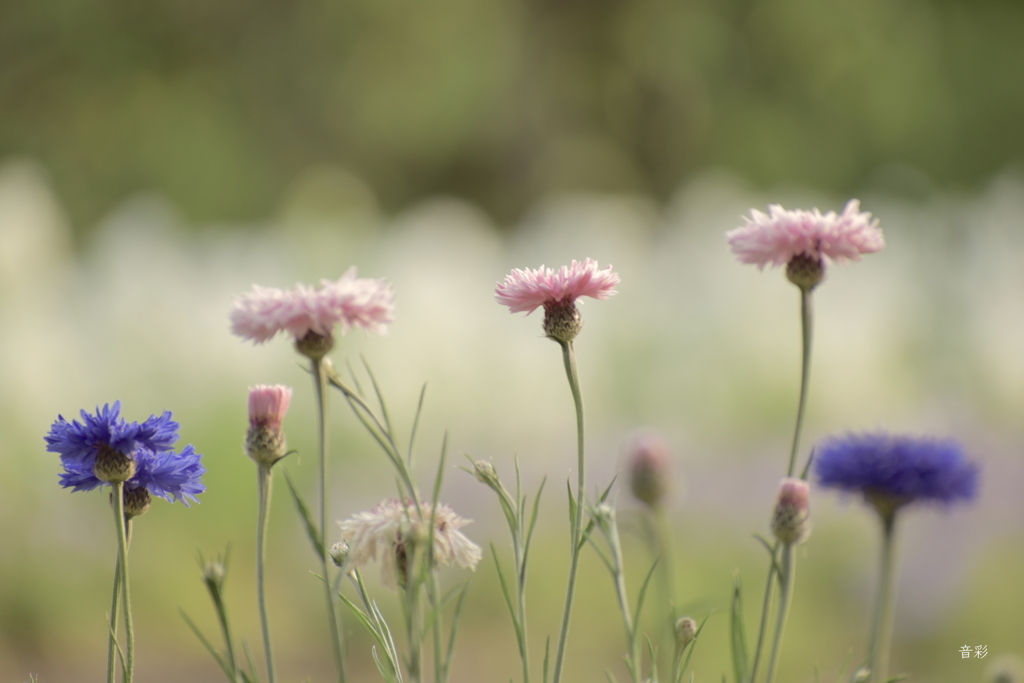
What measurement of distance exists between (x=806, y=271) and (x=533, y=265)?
223cm

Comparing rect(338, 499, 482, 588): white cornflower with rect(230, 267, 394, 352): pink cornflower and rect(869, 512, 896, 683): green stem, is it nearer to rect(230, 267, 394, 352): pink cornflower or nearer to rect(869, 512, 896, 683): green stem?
rect(230, 267, 394, 352): pink cornflower

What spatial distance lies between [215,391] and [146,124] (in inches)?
93.2

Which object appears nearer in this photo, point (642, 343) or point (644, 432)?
point (644, 432)

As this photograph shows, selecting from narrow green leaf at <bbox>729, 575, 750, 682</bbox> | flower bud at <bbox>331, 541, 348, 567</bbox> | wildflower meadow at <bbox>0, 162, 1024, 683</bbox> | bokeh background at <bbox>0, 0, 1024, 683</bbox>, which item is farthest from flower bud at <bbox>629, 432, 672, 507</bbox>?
flower bud at <bbox>331, 541, 348, 567</bbox>

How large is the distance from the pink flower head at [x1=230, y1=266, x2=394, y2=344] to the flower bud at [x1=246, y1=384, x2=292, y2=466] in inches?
1.8

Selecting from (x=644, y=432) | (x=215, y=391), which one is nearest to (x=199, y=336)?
(x=215, y=391)

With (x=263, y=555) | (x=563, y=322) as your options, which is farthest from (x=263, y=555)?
(x=563, y=322)

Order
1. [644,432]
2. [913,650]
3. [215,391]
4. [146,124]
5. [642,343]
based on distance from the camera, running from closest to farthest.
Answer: [644,432]
[913,650]
[215,391]
[642,343]
[146,124]

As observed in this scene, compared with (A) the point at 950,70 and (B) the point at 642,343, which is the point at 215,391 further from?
(A) the point at 950,70

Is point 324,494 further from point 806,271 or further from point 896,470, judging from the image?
point 896,470

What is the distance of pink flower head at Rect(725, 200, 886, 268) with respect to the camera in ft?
1.74

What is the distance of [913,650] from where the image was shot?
1.78 meters

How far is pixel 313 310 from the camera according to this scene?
1.50 feet

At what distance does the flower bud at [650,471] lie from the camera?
2.77 ft
